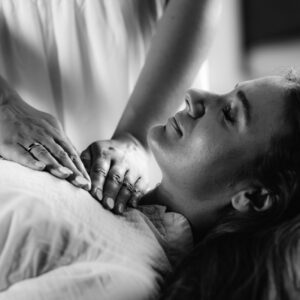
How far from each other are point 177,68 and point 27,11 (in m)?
0.48

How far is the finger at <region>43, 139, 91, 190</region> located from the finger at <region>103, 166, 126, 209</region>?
0.19ft

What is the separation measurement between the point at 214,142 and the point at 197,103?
11 cm

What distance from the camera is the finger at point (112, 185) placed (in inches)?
54.0

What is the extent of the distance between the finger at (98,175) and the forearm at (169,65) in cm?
27

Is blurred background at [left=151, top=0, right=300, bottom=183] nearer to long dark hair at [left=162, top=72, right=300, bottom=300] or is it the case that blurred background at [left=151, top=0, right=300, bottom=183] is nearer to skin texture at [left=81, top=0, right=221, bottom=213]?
skin texture at [left=81, top=0, right=221, bottom=213]

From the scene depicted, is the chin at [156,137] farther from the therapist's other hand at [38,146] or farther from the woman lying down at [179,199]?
the therapist's other hand at [38,146]

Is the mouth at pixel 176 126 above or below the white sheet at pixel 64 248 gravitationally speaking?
above

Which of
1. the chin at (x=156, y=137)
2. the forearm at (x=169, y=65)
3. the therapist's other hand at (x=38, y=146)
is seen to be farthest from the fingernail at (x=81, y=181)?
the forearm at (x=169, y=65)

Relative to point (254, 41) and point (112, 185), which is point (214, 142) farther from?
point (254, 41)

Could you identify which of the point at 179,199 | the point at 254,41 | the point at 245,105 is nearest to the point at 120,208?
the point at 179,199

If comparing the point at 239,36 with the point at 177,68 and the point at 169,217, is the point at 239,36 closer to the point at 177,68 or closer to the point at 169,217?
the point at 177,68

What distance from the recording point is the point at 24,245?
1.18 meters

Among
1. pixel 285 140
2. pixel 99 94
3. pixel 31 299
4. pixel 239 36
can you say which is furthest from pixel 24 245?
pixel 239 36

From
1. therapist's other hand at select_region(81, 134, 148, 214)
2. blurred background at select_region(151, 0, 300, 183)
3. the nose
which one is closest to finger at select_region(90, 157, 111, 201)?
therapist's other hand at select_region(81, 134, 148, 214)
